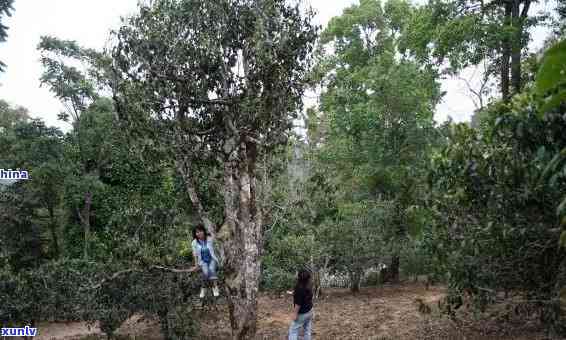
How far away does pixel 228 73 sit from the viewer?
7.07 metres

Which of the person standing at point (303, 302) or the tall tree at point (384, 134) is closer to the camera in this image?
the person standing at point (303, 302)

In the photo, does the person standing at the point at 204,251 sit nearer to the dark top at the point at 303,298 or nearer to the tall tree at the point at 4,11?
the dark top at the point at 303,298

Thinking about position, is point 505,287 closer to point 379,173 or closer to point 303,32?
point 303,32

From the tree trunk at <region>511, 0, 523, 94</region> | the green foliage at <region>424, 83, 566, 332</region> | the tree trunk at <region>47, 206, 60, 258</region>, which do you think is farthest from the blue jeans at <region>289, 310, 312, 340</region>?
the tree trunk at <region>47, 206, 60, 258</region>

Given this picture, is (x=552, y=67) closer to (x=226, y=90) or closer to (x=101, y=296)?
(x=226, y=90)

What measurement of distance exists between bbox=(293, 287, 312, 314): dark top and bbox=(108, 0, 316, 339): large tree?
75 cm

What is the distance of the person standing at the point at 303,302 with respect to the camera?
6.61m

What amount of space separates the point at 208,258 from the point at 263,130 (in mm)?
2102

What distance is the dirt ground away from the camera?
8.55 metres

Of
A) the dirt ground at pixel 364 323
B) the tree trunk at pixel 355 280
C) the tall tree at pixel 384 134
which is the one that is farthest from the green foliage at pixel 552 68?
the tree trunk at pixel 355 280

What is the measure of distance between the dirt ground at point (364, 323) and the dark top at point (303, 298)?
8.93 feet

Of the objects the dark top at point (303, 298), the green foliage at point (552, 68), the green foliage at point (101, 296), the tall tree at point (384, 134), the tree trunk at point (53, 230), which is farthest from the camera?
the tree trunk at point (53, 230)

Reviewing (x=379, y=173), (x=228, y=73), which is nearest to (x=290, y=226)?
(x=379, y=173)

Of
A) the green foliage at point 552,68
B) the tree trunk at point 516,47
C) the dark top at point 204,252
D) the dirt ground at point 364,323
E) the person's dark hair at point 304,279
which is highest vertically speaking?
the tree trunk at point 516,47
